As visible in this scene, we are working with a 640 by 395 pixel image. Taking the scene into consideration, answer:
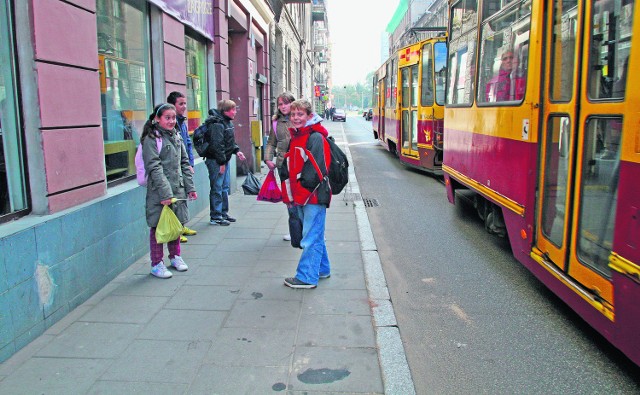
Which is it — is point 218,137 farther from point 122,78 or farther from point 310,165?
point 310,165

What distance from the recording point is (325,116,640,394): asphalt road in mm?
3400

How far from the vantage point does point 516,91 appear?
5012 millimetres

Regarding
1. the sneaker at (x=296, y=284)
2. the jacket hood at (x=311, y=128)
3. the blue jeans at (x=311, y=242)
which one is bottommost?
the sneaker at (x=296, y=284)

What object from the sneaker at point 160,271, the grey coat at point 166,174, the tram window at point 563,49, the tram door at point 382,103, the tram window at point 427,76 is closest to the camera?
the tram window at point 563,49

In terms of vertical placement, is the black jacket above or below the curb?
above

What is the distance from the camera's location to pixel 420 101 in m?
12.7

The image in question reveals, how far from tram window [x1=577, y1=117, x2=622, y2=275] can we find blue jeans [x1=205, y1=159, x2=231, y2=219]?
15.9 feet

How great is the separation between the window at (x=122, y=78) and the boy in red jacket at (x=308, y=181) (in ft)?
6.95

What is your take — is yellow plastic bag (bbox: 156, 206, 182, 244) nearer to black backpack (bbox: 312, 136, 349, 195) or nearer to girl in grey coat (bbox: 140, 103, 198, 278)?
girl in grey coat (bbox: 140, 103, 198, 278)

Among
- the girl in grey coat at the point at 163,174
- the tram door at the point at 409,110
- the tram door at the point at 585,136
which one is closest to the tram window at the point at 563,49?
the tram door at the point at 585,136

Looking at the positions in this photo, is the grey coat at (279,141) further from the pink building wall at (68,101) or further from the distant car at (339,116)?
the distant car at (339,116)

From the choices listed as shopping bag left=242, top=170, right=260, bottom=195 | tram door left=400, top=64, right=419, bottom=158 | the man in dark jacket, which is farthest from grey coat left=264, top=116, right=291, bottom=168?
tram door left=400, top=64, right=419, bottom=158

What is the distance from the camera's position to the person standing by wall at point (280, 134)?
19.9 ft

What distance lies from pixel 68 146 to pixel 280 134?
8.42 ft
